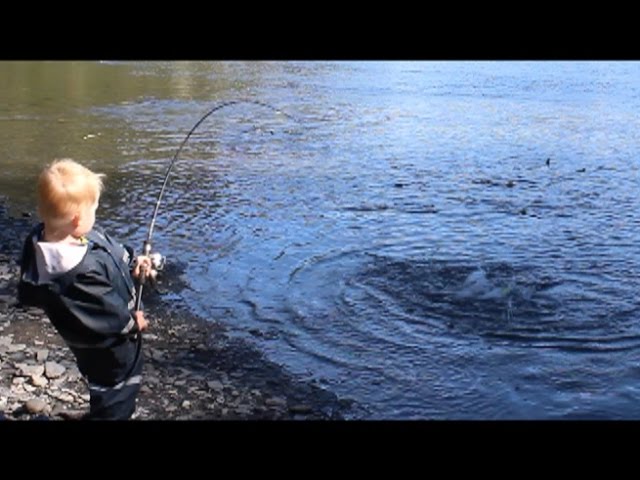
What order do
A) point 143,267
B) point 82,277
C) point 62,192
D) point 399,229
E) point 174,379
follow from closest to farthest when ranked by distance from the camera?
1. point 62,192
2. point 82,277
3. point 143,267
4. point 174,379
5. point 399,229

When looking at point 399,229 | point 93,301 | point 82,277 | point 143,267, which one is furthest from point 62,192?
point 399,229

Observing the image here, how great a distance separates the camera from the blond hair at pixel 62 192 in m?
3.61

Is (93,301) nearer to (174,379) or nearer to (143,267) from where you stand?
(143,267)

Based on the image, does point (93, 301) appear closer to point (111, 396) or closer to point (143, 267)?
point (143, 267)

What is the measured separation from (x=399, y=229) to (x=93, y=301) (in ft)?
→ 24.8

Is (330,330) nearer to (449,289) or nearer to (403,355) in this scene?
(403,355)

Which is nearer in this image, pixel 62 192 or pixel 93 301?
pixel 62 192

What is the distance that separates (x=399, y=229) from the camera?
1109 centimetres

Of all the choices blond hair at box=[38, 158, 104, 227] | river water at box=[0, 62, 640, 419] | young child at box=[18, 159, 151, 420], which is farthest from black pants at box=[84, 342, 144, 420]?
river water at box=[0, 62, 640, 419]

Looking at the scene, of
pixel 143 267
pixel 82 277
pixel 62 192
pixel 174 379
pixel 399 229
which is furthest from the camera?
pixel 399 229

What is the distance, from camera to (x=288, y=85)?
31422mm

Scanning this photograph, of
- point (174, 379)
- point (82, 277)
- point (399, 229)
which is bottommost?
point (399, 229)

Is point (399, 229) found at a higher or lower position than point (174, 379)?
lower
